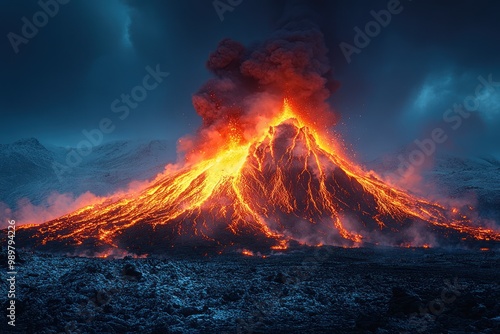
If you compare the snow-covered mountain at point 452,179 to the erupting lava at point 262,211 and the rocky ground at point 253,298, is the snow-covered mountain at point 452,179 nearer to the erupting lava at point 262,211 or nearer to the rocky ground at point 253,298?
the erupting lava at point 262,211

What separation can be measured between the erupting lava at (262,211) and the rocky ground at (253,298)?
11987mm

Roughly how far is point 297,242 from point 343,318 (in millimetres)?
21817

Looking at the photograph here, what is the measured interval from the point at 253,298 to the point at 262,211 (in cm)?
2753

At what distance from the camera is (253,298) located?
53.5 ft

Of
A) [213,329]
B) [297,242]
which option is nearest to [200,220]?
[297,242]

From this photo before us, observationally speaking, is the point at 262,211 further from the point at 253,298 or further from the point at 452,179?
the point at 452,179

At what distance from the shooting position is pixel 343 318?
13.8 meters

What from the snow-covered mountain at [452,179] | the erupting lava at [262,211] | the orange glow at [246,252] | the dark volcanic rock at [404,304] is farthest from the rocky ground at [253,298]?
the snow-covered mountain at [452,179]

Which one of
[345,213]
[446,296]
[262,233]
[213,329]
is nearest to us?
[213,329]

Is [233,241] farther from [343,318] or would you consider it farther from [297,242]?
[343,318]

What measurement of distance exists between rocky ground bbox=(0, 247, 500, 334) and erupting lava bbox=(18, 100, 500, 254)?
1199 centimetres

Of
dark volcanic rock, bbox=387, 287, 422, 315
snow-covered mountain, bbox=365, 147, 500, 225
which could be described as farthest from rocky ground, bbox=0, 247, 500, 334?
snow-covered mountain, bbox=365, 147, 500, 225

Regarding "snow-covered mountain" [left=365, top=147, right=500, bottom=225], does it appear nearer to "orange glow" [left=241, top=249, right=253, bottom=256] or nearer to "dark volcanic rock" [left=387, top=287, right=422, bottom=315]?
"orange glow" [left=241, top=249, right=253, bottom=256]

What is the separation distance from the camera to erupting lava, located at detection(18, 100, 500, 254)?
3659 cm
